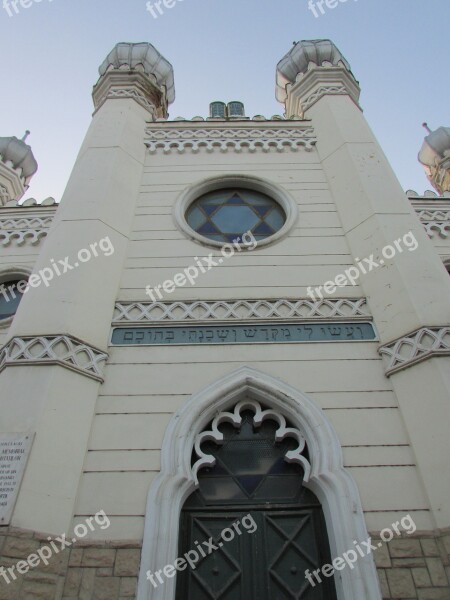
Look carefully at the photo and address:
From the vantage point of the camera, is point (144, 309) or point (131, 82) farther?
point (131, 82)

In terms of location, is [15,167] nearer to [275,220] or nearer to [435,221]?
[275,220]

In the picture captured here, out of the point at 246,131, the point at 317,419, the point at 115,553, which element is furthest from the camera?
the point at 246,131

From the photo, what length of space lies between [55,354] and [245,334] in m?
1.94

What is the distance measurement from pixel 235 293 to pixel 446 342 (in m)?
2.34

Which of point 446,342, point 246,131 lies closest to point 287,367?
point 446,342

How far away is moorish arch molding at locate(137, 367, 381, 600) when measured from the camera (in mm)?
4004

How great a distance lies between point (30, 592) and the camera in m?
3.76

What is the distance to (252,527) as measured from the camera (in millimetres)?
4504

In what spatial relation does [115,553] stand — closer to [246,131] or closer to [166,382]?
[166,382]

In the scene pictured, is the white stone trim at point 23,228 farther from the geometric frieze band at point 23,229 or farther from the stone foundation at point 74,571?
the stone foundation at point 74,571

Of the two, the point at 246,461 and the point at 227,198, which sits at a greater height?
the point at 227,198
